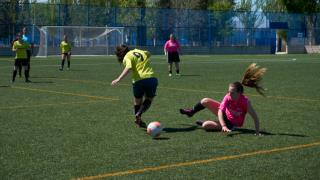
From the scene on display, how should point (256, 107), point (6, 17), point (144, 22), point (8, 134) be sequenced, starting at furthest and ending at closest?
point (144, 22)
point (6, 17)
point (256, 107)
point (8, 134)

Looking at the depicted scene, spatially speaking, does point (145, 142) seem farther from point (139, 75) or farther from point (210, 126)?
point (139, 75)

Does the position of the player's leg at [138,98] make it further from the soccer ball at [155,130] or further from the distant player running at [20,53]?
the distant player running at [20,53]

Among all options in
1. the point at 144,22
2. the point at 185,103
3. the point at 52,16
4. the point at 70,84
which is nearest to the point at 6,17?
the point at 52,16

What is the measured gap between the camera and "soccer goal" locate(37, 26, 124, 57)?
53.2 m

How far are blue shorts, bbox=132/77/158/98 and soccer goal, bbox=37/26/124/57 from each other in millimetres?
42647

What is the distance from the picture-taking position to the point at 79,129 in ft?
35.3

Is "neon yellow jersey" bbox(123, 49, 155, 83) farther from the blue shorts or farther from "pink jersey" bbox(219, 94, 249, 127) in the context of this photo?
"pink jersey" bbox(219, 94, 249, 127)

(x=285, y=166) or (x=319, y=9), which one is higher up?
(x=319, y=9)

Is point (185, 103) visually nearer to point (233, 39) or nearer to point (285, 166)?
point (285, 166)

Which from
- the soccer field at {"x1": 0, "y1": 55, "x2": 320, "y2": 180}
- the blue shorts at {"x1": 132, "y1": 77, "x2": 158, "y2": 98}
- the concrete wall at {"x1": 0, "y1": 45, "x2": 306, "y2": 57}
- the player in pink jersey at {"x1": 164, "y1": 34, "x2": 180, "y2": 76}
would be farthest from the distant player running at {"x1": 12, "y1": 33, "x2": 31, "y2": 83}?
the concrete wall at {"x1": 0, "y1": 45, "x2": 306, "y2": 57}

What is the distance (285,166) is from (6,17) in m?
50.9

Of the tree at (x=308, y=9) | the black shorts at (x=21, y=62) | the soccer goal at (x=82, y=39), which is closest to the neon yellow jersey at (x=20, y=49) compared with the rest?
the black shorts at (x=21, y=62)

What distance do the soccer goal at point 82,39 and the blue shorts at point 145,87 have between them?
42.6 m

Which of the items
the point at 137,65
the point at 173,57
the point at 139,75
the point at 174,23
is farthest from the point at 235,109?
the point at 174,23
